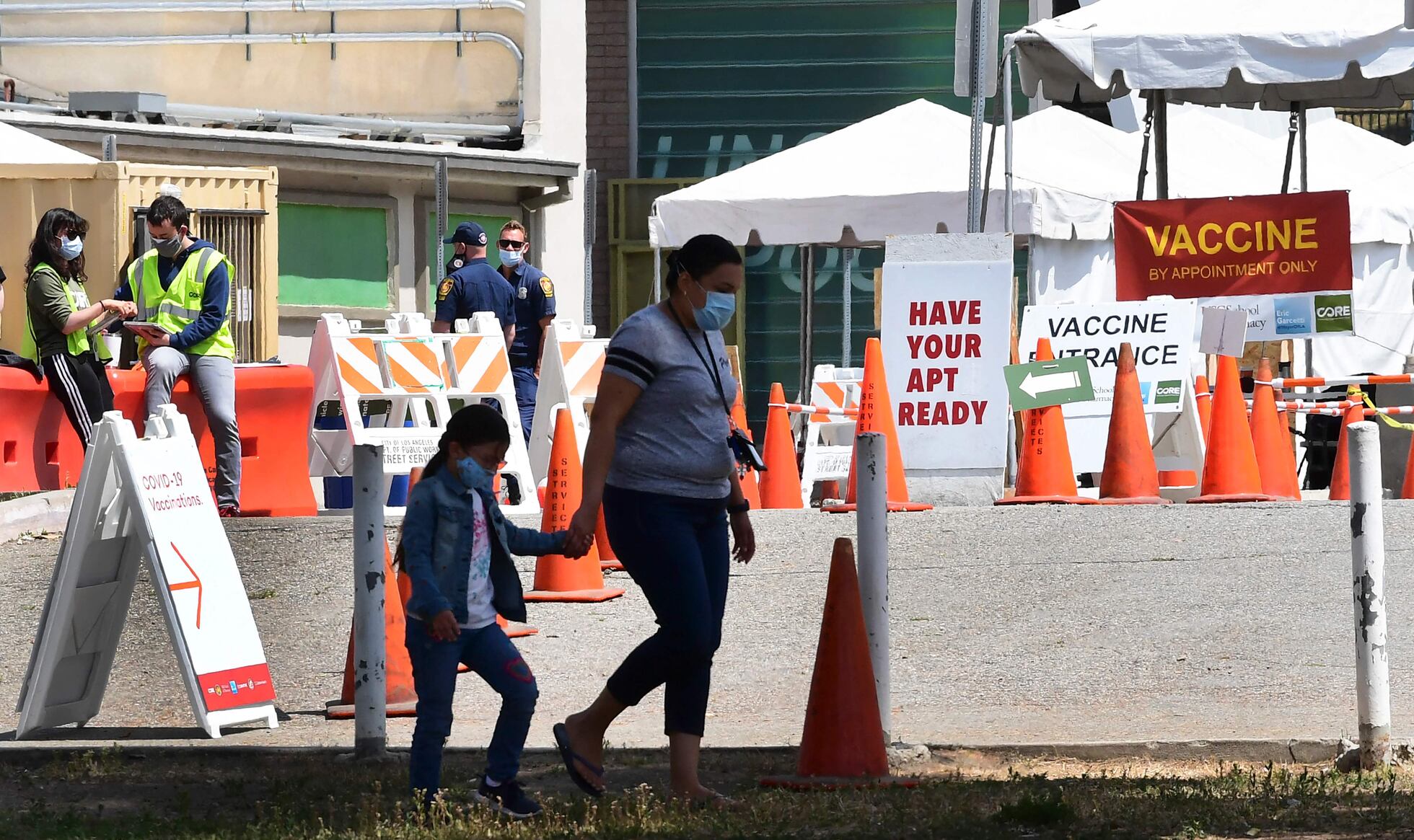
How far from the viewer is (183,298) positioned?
11547 mm

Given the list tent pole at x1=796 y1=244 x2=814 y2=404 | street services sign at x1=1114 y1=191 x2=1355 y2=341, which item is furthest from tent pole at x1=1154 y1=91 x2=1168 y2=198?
tent pole at x1=796 y1=244 x2=814 y2=404

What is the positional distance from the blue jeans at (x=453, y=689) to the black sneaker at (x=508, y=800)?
0.09 feet

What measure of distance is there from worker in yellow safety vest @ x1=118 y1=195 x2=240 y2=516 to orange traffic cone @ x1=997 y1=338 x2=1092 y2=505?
4163 millimetres

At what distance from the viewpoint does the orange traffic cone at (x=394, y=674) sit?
7570mm

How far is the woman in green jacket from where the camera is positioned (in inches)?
464

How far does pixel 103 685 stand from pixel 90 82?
15447mm

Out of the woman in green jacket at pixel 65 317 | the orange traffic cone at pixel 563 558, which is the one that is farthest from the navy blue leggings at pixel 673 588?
the woman in green jacket at pixel 65 317

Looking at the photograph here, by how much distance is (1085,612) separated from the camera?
906cm

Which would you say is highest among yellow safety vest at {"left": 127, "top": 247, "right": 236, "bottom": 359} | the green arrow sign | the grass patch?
yellow safety vest at {"left": 127, "top": 247, "right": 236, "bottom": 359}

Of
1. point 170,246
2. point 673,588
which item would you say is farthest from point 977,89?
point 673,588

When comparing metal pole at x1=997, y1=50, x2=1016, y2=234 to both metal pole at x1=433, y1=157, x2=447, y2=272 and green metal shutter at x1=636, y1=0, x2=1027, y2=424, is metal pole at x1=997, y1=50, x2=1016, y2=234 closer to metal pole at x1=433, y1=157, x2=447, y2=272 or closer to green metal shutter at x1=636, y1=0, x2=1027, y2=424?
metal pole at x1=433, y1=157, x2=447, y2=272

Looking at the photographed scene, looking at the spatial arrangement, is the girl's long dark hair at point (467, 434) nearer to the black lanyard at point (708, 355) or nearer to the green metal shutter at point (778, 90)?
the black lanyard at point (708, 355)

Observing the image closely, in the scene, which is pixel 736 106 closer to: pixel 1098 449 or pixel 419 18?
pixel 419 18

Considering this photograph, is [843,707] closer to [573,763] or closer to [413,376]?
[573,763]
